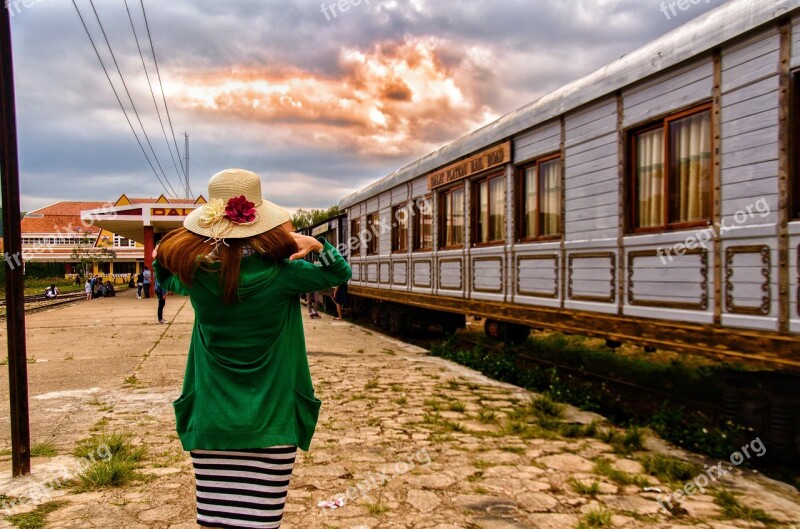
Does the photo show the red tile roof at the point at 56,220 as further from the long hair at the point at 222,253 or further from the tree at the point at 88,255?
the long hair at the point at 222,253

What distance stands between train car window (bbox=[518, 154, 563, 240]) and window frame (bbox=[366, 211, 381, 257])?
23.2 ft

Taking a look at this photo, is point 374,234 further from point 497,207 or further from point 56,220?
point 56,220

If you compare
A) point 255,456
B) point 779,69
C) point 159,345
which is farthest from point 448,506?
point 159,345

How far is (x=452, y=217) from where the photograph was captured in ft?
36.2

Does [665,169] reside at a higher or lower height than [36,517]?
higher

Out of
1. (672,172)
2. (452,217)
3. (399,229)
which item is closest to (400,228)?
(399,229)

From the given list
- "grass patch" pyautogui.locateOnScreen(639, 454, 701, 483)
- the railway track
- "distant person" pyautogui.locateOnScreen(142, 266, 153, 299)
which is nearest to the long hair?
"grass patch" pyautogui.locateOnScreen(639, 454, 701, 483)

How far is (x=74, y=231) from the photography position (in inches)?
3127

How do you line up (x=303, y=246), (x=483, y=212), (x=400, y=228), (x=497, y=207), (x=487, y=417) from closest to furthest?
(x=303, y=246), (x=487, y=417), (x=497, y=207), (x=483, y=212), (x=400, y=228)

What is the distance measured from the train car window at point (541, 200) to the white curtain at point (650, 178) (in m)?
1.33

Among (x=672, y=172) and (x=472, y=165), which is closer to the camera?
(x=672, y=172)

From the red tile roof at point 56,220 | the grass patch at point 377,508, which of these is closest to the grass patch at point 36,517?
the grass patch at point 377,508

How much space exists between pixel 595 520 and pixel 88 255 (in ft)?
243

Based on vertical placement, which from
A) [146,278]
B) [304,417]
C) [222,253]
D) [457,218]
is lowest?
[146,278]
